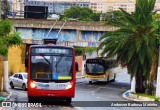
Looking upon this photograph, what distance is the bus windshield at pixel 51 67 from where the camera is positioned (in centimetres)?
2505

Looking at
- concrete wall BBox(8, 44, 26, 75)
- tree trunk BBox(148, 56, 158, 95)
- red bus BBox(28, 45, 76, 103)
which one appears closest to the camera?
red bus BBox(28, 45, 76, 103)

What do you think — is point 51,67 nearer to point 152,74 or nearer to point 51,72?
point 51,72

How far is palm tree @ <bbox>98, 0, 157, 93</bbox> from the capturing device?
3997 centimetres

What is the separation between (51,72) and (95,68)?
31361mm

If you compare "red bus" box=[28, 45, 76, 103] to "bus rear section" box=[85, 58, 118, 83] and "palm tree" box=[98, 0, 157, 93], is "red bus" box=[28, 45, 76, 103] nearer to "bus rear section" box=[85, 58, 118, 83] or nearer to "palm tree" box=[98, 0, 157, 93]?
"palm tree" box=[98, 0, 157, 93]

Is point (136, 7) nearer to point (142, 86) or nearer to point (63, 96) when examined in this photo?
point (142, 86)

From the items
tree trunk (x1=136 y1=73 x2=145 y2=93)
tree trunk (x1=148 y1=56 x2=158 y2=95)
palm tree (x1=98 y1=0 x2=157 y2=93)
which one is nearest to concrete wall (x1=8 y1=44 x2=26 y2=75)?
palm tree (x1=98 y1=0 x2=157 y2=93)

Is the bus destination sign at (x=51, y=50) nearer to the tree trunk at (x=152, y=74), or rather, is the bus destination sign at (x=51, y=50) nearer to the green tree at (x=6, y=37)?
the green tree at (x=6, y=37)

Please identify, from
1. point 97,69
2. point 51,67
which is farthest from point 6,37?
point 97,69

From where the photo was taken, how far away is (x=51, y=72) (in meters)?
25.0

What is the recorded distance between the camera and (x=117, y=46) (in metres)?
41.8

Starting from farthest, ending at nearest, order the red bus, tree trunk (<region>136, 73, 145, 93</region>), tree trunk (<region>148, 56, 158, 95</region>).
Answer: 1. tree trunk (<region>136, 73, 145, 93</region>)
2. tree trunk (<region>148, 56, 158, 95</region>)
3. the red bus

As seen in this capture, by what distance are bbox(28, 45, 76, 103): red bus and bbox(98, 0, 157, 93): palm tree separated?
589 inches

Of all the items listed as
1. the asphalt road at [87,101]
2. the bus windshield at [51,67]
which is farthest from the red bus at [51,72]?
the asphalt road at [87,101]
